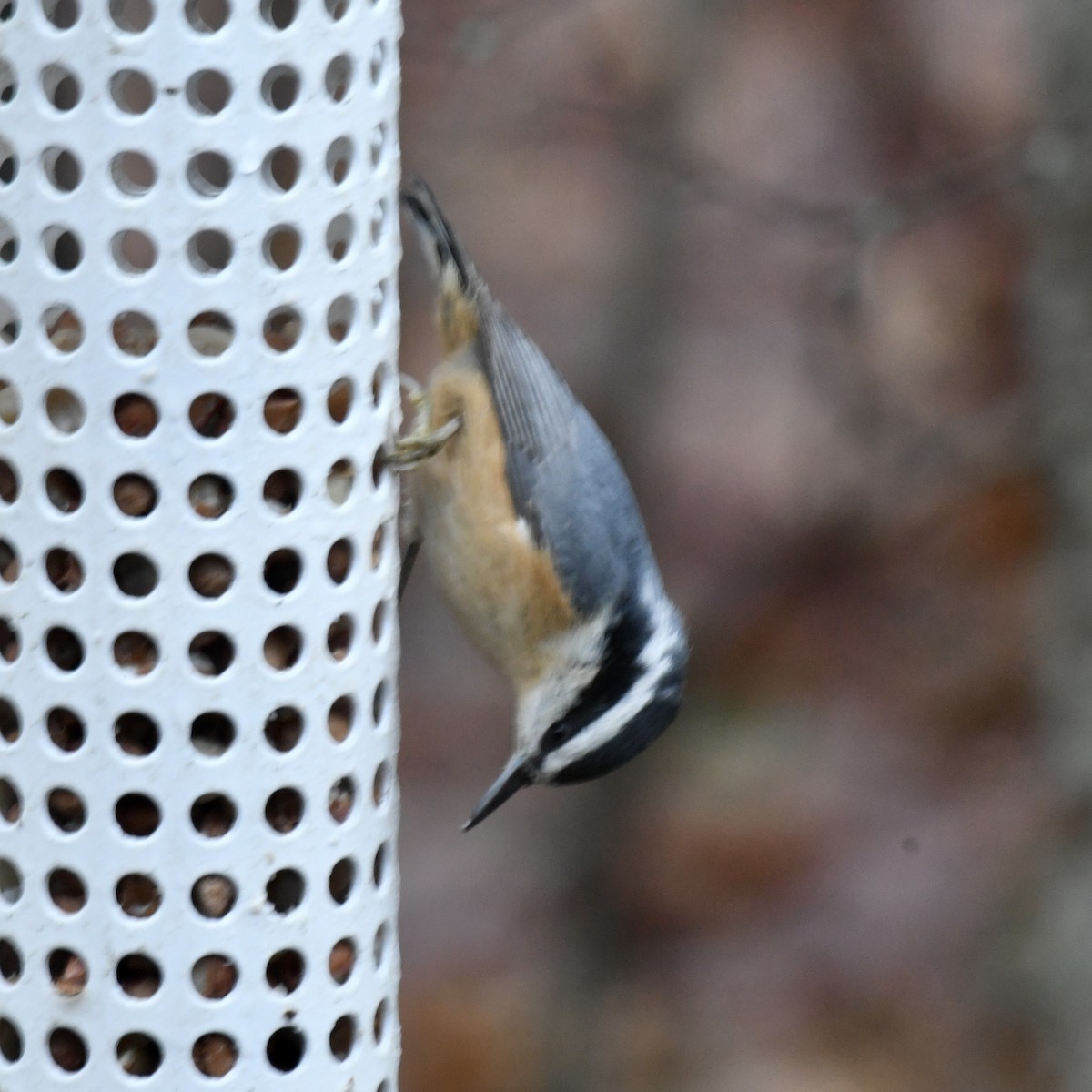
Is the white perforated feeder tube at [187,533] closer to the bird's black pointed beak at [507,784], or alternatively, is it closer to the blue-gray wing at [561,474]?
the bird's black pointed beak at [507,784]

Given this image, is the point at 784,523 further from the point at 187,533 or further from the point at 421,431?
the point at 187,533

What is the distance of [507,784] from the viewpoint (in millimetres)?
1345

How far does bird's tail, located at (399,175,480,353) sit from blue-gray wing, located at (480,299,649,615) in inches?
1.1

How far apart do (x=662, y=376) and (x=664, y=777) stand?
0.38 m

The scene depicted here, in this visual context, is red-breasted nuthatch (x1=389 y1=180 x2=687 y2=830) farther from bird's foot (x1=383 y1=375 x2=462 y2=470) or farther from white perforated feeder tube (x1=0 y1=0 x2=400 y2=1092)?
white perforated feeder tube (x1=0 y1=0 x2=400 y2=1092)

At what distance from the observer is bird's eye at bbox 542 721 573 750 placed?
4.57 feet

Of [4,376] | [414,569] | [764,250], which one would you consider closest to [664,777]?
[414,569]

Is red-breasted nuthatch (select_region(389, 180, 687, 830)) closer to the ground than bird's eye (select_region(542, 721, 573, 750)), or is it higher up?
higher up

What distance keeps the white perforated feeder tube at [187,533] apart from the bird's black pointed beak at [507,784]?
30cm

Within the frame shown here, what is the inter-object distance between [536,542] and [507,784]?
0.78ft

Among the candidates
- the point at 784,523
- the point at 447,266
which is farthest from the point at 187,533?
the point at 784,523

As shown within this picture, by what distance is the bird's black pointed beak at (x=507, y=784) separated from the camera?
1308mm

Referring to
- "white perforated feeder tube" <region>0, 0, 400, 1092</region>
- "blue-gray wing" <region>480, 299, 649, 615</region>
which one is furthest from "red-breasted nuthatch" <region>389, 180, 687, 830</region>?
"white perforated feeder tube" <region>0, 0, 400, 1092</region>

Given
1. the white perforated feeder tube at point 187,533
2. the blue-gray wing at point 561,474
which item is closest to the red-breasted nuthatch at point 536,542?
the blue-gray wing at point 561,474
